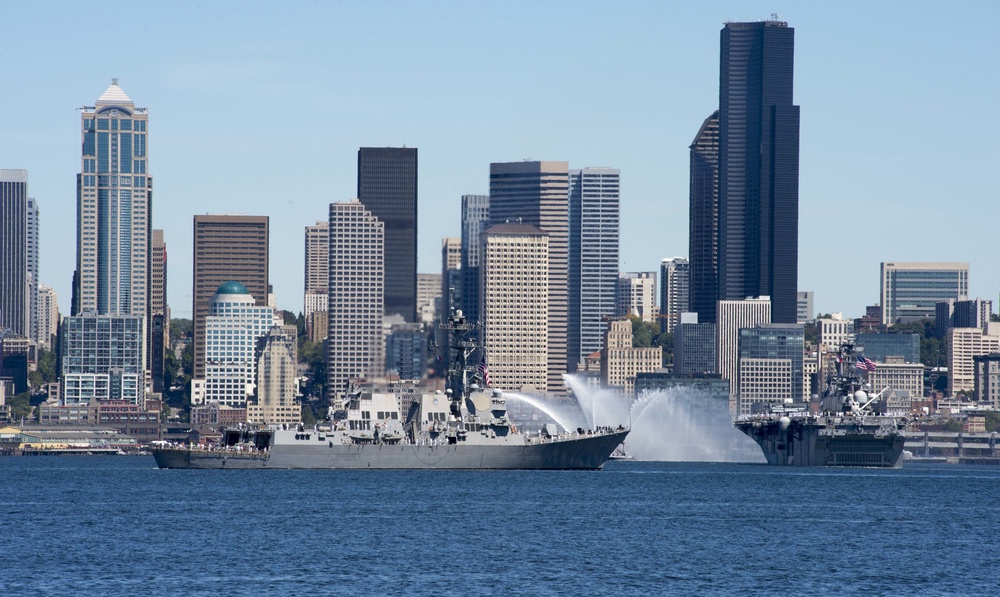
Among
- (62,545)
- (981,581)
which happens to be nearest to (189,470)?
(62,545)

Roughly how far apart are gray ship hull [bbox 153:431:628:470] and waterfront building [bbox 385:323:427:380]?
9.28m

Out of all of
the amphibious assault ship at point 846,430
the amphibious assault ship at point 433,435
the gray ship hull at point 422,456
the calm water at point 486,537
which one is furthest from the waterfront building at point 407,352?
the amphibious assault ship at point 846,430

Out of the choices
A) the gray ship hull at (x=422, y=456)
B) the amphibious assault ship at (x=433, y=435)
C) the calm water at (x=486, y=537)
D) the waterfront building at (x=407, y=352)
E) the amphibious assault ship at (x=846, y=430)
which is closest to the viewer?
the calm water at (x=486, y=537)

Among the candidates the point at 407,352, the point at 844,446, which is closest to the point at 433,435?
the point at 407,352

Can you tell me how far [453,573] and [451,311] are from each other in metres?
76.6

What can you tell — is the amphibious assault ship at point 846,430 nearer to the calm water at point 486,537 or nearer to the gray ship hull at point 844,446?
the gray ship hull at point 844,446

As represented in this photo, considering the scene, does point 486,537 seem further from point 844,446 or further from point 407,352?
point 844,446

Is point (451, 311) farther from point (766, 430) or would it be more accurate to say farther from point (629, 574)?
point (629, 574)

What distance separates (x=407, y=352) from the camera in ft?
518

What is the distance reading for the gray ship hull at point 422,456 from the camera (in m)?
138

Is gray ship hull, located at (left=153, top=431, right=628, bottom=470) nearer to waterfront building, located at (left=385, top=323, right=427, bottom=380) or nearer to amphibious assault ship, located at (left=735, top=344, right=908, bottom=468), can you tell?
waterfront building, located at (left=385, top=323, right=427, bottom=380)

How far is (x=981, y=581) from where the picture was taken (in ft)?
246

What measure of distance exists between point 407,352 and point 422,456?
66.2 feet

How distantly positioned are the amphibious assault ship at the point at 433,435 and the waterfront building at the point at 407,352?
6.85 meters
